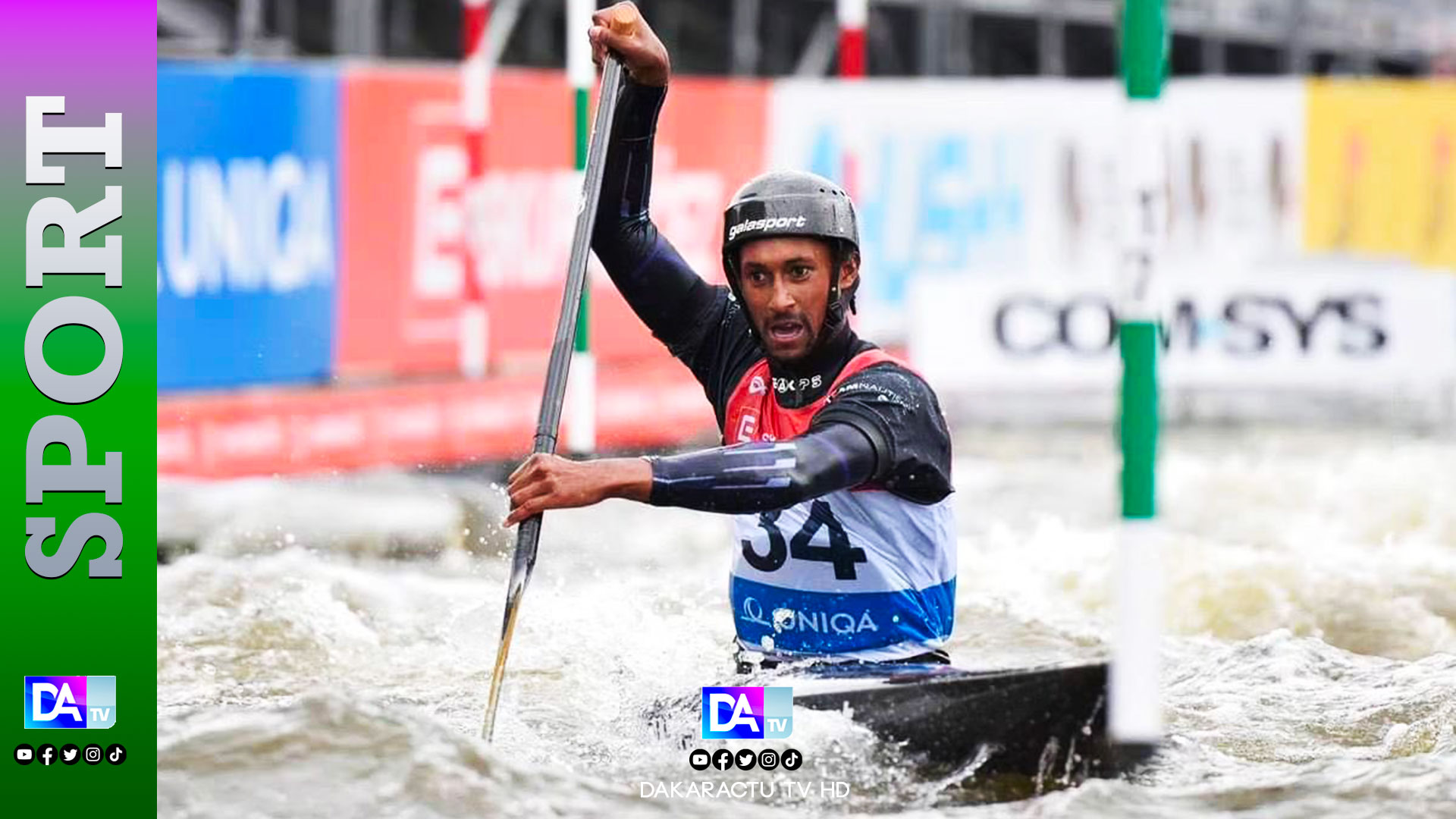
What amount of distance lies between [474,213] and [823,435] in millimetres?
6413

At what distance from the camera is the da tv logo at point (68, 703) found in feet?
13.9

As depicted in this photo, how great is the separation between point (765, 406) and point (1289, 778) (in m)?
1.34

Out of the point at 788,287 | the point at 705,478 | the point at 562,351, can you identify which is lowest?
the point at 705,478

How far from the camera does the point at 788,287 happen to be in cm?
482

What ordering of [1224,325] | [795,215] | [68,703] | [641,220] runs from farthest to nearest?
1. [1224,325]
2. [641,220]
3. [795,215]
4. [68,703]

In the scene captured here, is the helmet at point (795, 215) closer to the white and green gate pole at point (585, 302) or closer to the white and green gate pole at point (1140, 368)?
the white and green gate pole at point (1140, 368)

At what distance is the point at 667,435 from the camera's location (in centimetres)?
1100

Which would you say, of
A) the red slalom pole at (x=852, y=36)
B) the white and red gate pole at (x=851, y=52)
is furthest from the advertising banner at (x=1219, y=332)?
the red slalom pole at (x=852, y=36)

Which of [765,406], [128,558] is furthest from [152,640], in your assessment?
[765,406]

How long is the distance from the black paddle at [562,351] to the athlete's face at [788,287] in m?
0.35

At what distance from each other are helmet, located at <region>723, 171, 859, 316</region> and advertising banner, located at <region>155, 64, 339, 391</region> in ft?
16.7

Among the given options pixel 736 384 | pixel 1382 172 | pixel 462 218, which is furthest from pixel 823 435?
pixel 1382 172

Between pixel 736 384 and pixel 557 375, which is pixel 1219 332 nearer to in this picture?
pixel 736 384

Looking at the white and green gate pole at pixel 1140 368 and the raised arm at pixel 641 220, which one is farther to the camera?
the raised arm at pixel 641 220
